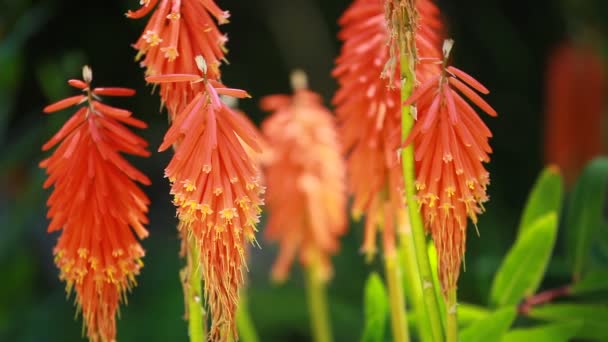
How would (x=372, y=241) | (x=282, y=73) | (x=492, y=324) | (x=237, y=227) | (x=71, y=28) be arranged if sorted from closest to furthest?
(x=237, y=227)
(x=492, y=324)
(x=372, y=241)
(x=71, y=28)
(x=282, y=73)

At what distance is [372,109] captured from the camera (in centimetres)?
75

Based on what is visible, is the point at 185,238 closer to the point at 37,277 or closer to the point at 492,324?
the point at 492,324

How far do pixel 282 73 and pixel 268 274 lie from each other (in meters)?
0.48

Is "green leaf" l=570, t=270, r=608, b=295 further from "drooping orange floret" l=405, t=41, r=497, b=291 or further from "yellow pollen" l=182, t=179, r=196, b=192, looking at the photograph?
"yellow pollen" l=182, t=179, r=196, b=192

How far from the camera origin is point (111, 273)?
2.10 ft

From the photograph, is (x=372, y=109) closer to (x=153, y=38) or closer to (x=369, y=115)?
(x=369, y=115)

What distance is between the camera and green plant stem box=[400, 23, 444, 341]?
0.58m

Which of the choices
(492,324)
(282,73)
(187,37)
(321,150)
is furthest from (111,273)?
(282,73)

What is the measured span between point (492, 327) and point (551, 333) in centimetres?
8

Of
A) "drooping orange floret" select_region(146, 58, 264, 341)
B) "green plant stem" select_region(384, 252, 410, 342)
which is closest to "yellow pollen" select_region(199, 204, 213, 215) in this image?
"drooping orange floret" select_region(146, 58, 264, 341)

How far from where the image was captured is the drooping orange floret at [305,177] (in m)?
1.07

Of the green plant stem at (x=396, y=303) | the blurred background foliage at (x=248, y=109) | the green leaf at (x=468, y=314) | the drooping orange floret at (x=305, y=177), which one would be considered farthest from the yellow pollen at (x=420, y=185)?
the blurred background foliage at (x=248, y=109)

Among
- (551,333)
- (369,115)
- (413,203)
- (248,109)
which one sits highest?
(248,109)

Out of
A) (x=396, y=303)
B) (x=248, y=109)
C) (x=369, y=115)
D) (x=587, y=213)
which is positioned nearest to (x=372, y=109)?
(x=369, y=115)
